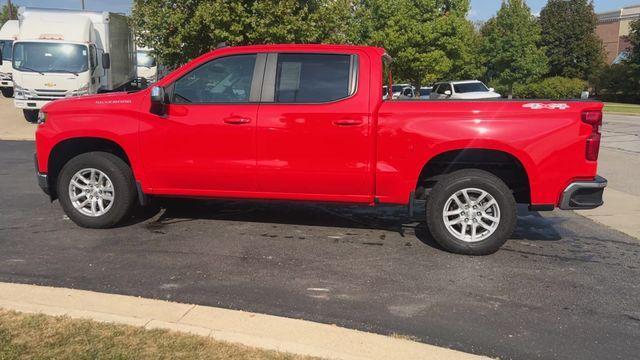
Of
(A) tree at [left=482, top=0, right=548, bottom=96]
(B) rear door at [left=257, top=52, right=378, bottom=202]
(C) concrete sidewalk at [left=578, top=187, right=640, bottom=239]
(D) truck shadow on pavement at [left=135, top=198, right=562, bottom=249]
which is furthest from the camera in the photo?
(A) tree at [left=482, top=0, right=548, bottom=96]

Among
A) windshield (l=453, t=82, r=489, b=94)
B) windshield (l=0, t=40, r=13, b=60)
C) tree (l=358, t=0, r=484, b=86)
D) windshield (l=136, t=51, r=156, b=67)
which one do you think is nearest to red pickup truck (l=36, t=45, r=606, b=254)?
windshield (l=453, t=82, r=489, b=94)

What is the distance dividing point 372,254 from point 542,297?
1589mm

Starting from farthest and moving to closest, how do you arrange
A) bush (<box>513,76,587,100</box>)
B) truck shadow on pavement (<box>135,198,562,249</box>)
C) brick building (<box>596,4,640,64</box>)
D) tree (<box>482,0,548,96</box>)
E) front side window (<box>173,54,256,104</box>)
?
brick building (<box>596,4,640,64</box>) → bush (<box>513,76,587,100</box>) → tree (<box>482,0,548,96</box>) → truck shadow on pavement (<box>135,198,562,249</box>) → front side window (<box>173,54,256,104</box>)

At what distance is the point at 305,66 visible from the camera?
5.68 metres

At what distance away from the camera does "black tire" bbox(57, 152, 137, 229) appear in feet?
19.6

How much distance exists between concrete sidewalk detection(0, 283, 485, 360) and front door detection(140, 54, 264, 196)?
1806 mm

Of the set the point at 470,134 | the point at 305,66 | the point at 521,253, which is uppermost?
the point at 305,66

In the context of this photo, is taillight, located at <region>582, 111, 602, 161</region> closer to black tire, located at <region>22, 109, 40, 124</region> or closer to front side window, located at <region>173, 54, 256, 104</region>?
front side window, located at <region>173, 54, 256, 104</region>

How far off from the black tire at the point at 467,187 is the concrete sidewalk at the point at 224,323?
202 centimetres

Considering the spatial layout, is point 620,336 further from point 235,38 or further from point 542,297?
point 235,38

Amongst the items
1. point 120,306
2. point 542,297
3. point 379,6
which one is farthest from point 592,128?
point 379,6

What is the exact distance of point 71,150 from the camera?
20.4ft

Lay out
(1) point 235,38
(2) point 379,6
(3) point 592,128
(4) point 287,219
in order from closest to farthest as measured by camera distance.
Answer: (3) point 592,128
(4) point 287,219
(1) point 235,38
(2) point 379,6

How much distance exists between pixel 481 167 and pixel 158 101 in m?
3.19
